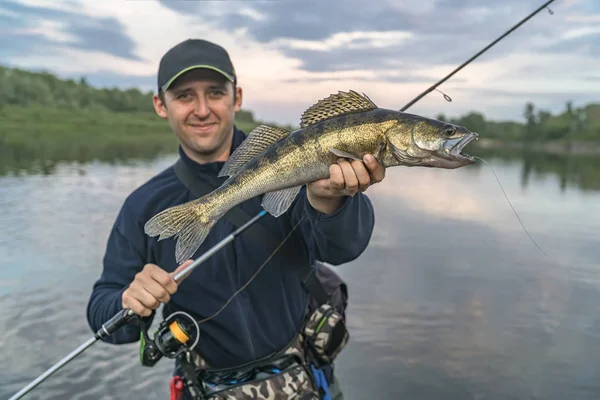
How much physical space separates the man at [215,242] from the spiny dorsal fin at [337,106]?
44cm

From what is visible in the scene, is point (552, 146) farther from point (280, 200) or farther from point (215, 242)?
point (280, 200)

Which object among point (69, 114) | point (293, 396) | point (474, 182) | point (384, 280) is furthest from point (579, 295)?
point (69, 114)

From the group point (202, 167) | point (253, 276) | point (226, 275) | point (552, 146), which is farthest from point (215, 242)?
point (552, 146)

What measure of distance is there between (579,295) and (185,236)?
9.03 metres

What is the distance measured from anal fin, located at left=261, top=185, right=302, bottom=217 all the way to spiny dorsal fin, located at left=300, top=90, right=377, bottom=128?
15.7 inches

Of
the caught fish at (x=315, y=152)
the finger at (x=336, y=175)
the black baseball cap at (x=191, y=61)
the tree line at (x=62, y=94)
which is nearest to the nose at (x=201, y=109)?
the black baseball cap at (x=191, y=61)

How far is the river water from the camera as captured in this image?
20.7 feet

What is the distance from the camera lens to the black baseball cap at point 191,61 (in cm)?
340

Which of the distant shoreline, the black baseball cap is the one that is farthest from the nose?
the distant shoreline

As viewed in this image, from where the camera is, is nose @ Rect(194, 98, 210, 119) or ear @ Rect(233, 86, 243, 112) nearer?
nose @ Rect(194, 98, 210, 119)

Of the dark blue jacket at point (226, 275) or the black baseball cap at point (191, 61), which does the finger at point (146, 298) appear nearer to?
the dark blue jacket at point (226, 275)

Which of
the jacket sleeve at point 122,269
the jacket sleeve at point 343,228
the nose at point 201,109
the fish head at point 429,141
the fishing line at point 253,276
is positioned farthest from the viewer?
the nose at point 201,109

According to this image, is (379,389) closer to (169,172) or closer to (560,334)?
(560,334)

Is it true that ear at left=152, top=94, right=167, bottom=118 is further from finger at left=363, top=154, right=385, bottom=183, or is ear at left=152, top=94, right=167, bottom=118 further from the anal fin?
finger at left=363, top=154, right=385, bottom=183
